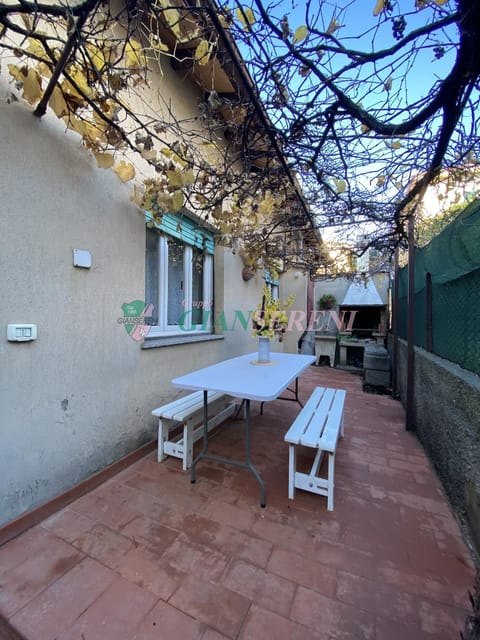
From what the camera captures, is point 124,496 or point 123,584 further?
point 124,496

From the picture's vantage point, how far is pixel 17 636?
1159 mm

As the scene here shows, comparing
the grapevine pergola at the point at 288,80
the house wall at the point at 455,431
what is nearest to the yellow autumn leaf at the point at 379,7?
the grapevine pergola at the point at 288,80

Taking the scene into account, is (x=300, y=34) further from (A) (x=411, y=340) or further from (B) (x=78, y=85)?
(A) (x=411, y=340)

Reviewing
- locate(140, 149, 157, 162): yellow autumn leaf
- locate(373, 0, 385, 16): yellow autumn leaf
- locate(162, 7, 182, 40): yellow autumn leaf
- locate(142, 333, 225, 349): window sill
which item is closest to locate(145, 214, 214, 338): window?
locate(142, 333, 225, 349): window sill

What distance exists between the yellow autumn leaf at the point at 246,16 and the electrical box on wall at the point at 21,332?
2.22 metres

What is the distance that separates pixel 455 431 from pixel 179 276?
10.5ft

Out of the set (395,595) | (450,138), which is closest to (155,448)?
(395,595)

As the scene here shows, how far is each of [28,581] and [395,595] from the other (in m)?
1.91

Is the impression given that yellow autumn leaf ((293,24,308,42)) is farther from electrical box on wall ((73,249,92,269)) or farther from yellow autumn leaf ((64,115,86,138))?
electrical box on wall ((73,249,92,269))

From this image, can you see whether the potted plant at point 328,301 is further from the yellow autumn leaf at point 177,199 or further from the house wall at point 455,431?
the yellow autumn leaf at point 177,199

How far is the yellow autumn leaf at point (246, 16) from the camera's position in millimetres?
1408

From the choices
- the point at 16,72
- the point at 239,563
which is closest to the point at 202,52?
the point at 16,72

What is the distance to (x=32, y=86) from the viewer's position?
1.53 m

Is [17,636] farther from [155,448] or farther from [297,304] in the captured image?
[297,304]
